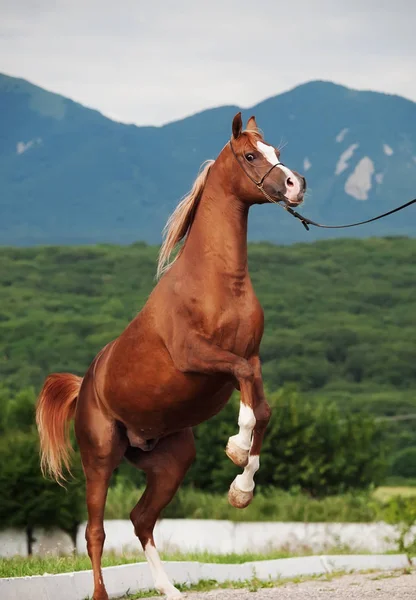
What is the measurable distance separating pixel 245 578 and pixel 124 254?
301ft

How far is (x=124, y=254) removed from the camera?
3994 inches

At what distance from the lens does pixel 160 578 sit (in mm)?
7863

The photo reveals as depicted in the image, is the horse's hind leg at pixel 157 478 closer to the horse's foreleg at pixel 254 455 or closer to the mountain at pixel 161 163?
the horse's foreleg at pixel 254 455

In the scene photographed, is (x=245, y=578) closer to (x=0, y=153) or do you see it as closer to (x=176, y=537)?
(x=176, y=537)

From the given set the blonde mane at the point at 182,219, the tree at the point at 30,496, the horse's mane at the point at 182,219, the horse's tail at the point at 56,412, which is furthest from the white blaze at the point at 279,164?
the tree at the point at 30,496

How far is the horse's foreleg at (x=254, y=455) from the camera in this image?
693 cm

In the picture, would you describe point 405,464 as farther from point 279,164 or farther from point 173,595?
point 279,164

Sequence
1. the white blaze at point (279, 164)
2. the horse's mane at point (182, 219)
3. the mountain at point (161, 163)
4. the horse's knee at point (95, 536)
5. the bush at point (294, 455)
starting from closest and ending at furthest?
the white blaze at point (279, 164), the horse's mane at point (182, 219), the horse's knee at point (95, 536), the bush at point (294, 455), the mountain at point (161, 163)

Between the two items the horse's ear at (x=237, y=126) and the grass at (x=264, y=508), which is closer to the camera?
the horse's ear at (x=237, y=126)

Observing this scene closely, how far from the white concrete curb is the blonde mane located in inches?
87.2

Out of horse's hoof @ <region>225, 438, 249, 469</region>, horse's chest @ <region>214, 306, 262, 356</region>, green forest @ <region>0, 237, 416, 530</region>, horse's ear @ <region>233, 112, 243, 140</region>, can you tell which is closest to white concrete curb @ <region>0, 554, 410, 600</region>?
horse's hoof @ <region>225, 438, 249, 469</region>

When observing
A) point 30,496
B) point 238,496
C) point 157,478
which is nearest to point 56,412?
point 157,478

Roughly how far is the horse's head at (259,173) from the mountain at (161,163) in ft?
389

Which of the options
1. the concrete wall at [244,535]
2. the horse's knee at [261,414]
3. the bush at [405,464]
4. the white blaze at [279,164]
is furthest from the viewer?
the bush at [405,464]
